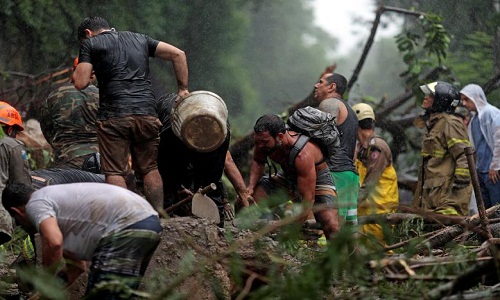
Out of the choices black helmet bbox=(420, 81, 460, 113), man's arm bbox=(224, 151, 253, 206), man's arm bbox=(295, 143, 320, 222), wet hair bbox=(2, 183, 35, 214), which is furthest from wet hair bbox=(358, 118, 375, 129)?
wet hair bbox=(2, 183, 35, 214)

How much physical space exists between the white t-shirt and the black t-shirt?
1.94 m

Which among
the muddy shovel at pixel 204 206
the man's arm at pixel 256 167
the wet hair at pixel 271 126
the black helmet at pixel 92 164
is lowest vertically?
the black helmet at pixel 92 164

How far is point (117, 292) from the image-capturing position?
5.16 m

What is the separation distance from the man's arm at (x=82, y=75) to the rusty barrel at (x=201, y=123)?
797 millimetres

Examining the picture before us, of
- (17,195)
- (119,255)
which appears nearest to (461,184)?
(119,255)

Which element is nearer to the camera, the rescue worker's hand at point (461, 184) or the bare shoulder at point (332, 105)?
the bare shoulder at point (332, 105)

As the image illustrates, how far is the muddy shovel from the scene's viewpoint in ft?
24.0

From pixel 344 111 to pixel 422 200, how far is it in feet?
4.98

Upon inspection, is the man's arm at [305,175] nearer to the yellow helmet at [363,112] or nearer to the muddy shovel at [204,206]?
the muddy shovel at [204,206]

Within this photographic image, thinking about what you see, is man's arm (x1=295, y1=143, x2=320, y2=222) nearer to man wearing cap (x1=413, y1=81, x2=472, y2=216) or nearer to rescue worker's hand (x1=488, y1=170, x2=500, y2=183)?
man wearing cap (x1=413, y1=81, x2=472, y2=216)

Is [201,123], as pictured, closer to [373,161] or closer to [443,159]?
[373,161]

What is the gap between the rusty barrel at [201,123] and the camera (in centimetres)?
719

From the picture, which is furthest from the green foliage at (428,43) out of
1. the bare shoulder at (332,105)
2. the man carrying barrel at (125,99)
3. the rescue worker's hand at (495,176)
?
the man carrying barrel at (125,99)

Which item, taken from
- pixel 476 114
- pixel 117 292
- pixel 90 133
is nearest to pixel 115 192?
pixel 117 292
